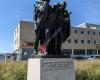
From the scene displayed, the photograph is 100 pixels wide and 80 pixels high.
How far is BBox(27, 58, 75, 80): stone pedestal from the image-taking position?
30.1 feet

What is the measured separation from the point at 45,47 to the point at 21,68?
3696 mm

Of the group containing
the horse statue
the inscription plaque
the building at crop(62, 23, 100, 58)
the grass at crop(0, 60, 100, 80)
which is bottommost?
the grass at crop(0, 60, 100, 80)

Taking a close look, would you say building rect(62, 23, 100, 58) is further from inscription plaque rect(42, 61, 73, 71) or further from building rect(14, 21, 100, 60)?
inscription plaque rect(42, 61, 73, 71)

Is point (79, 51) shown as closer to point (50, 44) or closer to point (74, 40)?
point (74, 40)

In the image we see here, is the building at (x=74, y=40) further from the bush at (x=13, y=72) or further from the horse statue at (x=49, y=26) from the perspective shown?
the horse statue at (x=49, y=26)

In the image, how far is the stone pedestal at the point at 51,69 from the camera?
30.1ft

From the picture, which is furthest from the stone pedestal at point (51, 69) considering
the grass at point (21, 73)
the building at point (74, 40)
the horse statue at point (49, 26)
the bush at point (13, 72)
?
the building at point (74, 40)

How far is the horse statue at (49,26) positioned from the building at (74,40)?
51.3m

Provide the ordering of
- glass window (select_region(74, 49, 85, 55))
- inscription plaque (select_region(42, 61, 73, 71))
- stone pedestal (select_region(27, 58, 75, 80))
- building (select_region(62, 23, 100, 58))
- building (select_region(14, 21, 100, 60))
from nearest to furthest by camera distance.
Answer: stone pedestal (select_region(27, 58, 75, 80))
inscription plaque (select_region(42, 61, 73, 71))
building (select_region(14, 21, 100, 60))
building (select_region(62, 23, 100, 58))
glass window (select_region(74, 49, 85, 55))

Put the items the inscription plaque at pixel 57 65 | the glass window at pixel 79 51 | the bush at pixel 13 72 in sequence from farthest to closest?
the glass window at pixel 79 51 < the bush at pixel 13 72 < the inscription plaque at pixel 57 65

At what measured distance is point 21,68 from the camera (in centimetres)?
1326

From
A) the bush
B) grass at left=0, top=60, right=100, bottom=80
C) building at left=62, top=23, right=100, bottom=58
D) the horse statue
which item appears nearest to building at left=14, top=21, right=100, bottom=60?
building at left=62, top=23, right=100, bottom=58

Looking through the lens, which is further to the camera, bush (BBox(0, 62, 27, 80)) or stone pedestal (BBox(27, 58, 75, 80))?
bush (BBox(0, 62, 27, 80))

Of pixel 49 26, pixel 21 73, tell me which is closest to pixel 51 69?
pixel 49 26
